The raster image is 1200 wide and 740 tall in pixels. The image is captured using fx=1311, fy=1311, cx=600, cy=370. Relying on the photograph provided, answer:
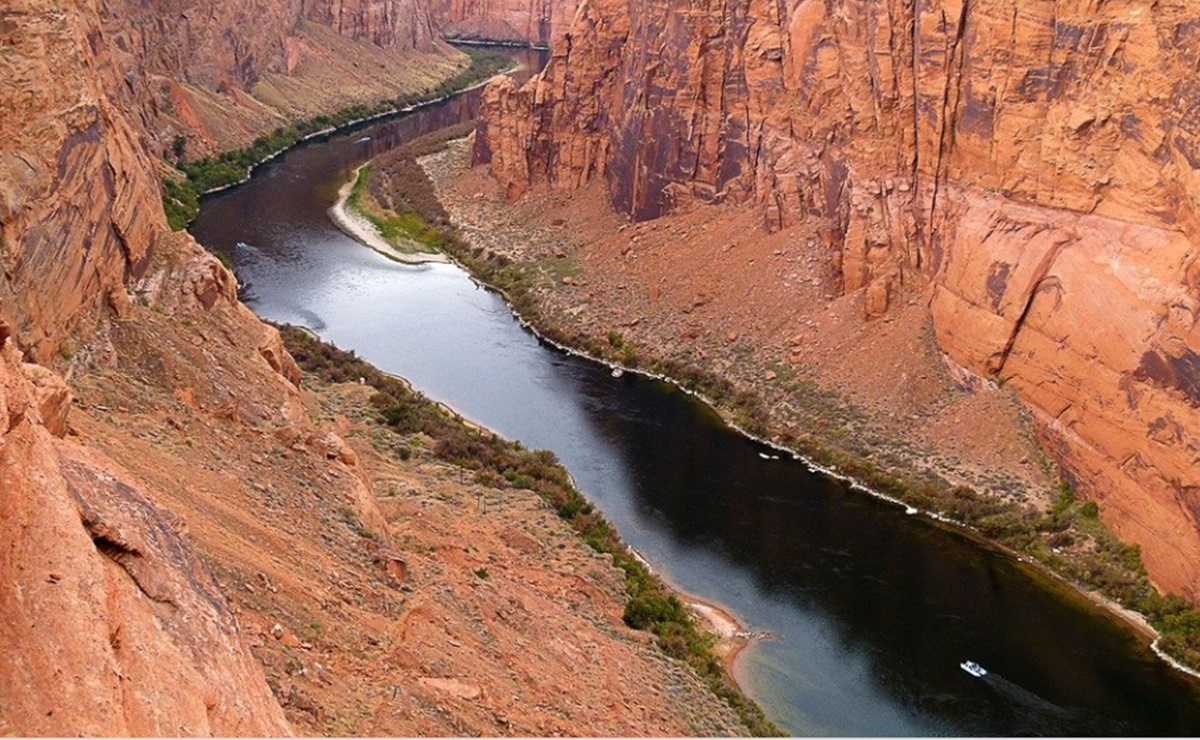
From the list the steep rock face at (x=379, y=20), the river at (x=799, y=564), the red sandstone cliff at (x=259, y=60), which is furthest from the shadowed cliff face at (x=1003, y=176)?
the steep rock face at (x=379, y=20)

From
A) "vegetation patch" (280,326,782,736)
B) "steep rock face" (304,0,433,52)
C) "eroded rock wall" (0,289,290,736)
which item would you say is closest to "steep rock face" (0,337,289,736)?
"eroded rock wall" (0,289,290,736)

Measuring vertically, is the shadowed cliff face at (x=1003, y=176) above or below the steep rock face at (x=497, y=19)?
above

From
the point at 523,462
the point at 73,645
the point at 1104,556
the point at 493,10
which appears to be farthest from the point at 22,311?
the point at 493,10

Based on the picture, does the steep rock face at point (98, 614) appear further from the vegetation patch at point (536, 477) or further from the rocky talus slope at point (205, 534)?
the vegetation patch at point (536, 477)

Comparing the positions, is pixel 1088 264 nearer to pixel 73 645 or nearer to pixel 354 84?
pixel 73 645

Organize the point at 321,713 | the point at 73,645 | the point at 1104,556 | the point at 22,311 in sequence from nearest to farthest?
the point at 73,645
the point at 321,713
the point at 22,311
the point at 1104,556

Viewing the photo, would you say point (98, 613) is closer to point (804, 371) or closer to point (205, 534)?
point (205, 534)
